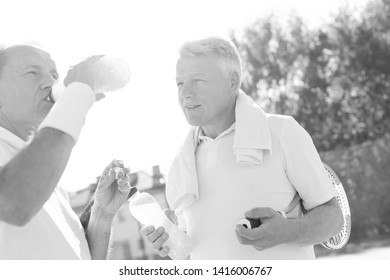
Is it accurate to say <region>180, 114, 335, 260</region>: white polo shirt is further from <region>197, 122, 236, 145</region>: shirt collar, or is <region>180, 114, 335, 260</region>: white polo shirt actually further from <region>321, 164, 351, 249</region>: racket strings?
<region>321, 164, 351, 249</region>: racket strings

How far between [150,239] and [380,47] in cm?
1318

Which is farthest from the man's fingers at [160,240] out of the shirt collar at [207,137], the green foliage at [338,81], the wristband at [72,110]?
the green foliage at [338,81]

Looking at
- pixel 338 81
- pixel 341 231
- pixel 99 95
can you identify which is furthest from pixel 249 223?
pixel 338 81

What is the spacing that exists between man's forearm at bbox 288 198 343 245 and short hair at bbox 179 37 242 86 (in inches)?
21.4

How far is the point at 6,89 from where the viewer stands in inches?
71.7

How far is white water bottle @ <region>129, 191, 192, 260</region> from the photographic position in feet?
7.26

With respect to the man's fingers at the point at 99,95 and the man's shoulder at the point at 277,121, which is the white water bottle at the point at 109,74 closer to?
the man's fingers at the point at 99,95

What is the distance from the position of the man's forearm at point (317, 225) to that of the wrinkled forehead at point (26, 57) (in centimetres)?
86

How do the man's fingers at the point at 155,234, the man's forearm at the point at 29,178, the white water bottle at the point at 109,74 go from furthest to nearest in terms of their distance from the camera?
the man's fingers at the point at 155,234
the white water bottle at the point at 109,74
the man's forearm at the point at 29,178

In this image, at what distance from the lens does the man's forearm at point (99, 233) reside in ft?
6.66

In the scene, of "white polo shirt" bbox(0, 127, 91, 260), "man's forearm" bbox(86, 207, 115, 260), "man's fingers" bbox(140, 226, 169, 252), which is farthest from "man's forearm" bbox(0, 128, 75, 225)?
"man's fingers" bbox(140, 226, 169, 252)

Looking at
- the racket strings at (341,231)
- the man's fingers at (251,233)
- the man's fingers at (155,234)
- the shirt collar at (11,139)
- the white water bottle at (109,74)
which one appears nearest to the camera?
the white water bottle at (109,74)

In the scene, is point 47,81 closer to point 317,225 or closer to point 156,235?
point 156,235

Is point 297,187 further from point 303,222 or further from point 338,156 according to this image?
point 338,156
